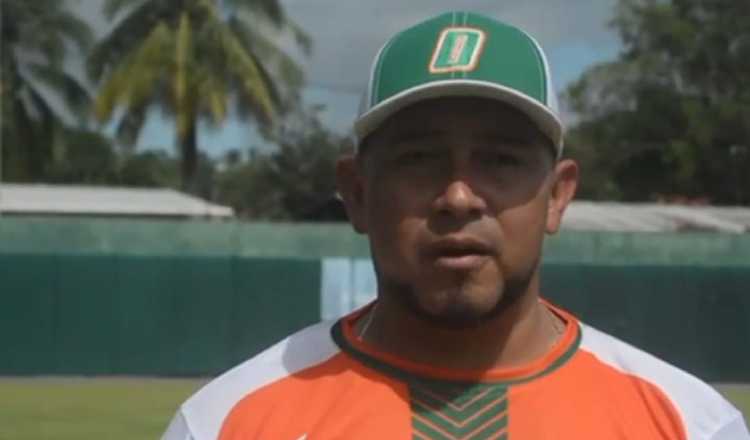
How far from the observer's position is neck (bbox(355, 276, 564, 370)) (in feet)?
8.21

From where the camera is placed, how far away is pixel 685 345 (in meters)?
25.3

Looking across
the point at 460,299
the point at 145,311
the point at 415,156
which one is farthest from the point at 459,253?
the point at 145,311

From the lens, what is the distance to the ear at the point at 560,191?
254 cm

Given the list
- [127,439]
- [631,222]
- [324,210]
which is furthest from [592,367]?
[324,210]

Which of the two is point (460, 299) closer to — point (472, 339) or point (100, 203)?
point (472, 339)

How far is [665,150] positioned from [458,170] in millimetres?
46920

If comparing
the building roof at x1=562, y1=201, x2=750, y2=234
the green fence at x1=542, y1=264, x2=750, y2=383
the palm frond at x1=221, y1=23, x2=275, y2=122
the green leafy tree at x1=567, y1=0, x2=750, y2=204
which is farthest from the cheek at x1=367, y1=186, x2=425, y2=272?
the green leafy tree at x1=567, y1=0, x2=750, y2=204

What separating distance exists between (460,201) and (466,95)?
0.51ft

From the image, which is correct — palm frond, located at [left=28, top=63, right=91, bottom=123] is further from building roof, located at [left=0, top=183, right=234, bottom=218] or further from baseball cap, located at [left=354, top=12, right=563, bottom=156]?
baseball cap, located at [left=354, top=12, right=563, bottom=156]

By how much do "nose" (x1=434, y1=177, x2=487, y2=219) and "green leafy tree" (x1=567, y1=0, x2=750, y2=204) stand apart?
44.5 meters

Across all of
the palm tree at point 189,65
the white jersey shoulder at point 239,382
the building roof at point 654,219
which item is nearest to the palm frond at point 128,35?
the palm tree at point 189,65

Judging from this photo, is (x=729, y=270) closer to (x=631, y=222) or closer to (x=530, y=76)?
(x=631, y=222)

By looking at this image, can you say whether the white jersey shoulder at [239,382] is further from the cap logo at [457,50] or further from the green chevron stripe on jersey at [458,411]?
the cap logo at [457,50]

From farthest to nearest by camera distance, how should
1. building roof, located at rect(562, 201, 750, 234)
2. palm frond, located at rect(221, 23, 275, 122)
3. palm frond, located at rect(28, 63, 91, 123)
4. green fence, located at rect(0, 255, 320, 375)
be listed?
palm frond, located at rect(28, 63, 91, 123), palm frond, located at rect(221, 23, 275, 122), building roof, located at rect(562, 201, 750, 234), green fence, located at rect(0, 255, 320, 375)
